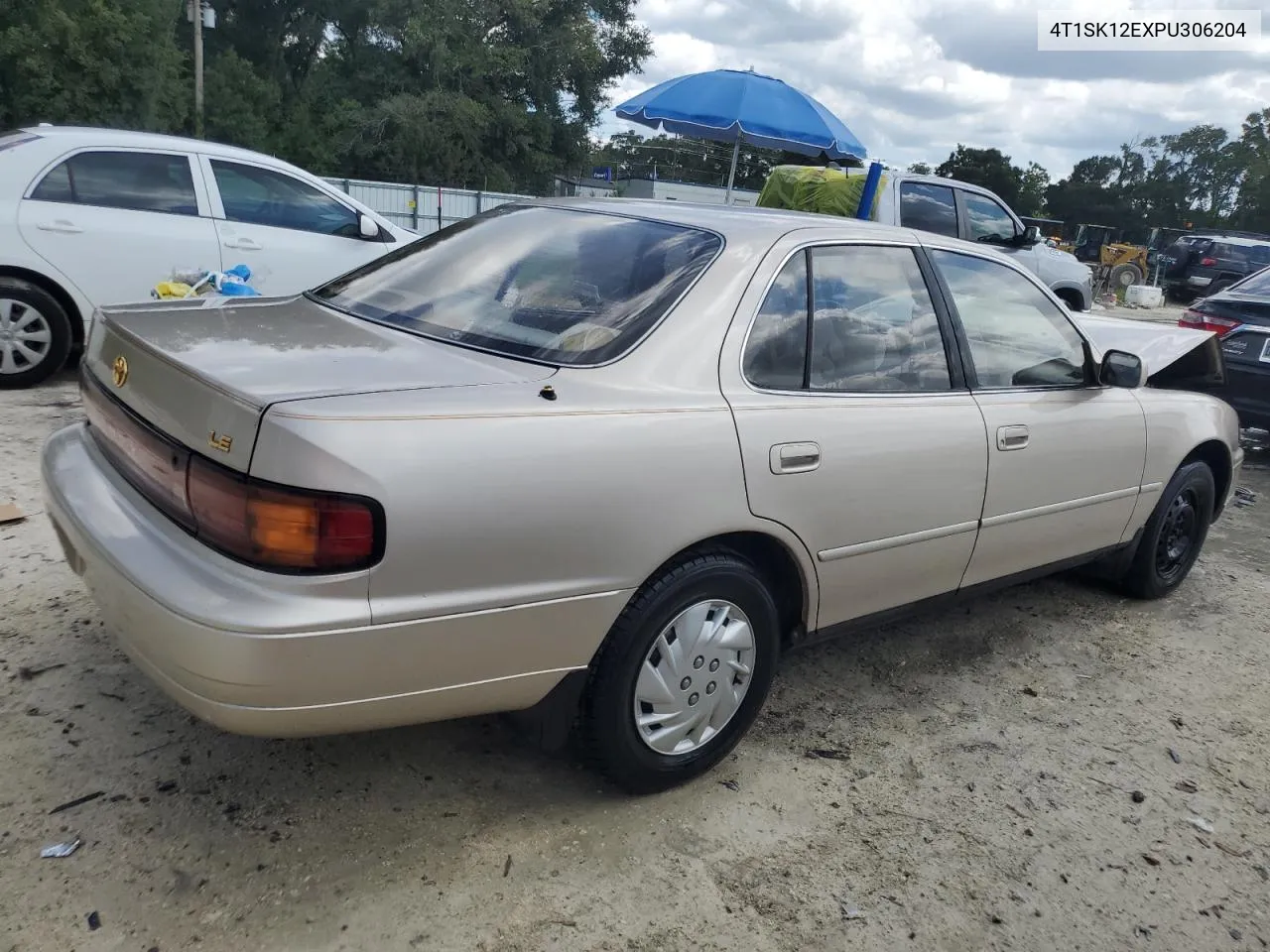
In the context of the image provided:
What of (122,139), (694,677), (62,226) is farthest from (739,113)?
(694,677)

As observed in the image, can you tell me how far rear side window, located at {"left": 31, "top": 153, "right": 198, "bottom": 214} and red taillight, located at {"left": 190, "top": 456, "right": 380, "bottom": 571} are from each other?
15.9ft

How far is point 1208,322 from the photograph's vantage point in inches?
305

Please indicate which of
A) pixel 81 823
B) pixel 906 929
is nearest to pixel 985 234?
pixel 906 929

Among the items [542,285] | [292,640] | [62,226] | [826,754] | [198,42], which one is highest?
[198,42]

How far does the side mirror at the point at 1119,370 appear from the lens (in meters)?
3.68

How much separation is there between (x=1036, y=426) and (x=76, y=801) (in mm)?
3052

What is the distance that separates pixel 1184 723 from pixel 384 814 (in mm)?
2665

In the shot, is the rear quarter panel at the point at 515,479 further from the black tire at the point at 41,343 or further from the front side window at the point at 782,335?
the black tire at the point at 41,343

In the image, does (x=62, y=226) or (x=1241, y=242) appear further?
(x=1241, y=242)

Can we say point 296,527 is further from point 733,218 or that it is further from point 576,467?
point 733,218

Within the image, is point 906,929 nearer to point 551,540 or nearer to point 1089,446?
point 551,540

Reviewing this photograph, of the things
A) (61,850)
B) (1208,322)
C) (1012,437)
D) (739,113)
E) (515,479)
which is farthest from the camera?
(739,113)

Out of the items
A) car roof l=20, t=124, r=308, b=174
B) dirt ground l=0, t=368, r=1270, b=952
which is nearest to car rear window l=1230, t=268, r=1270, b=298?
dirt ground l=0, t=368, r=1270, b=952

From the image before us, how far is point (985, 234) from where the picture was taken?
30.6 ft
